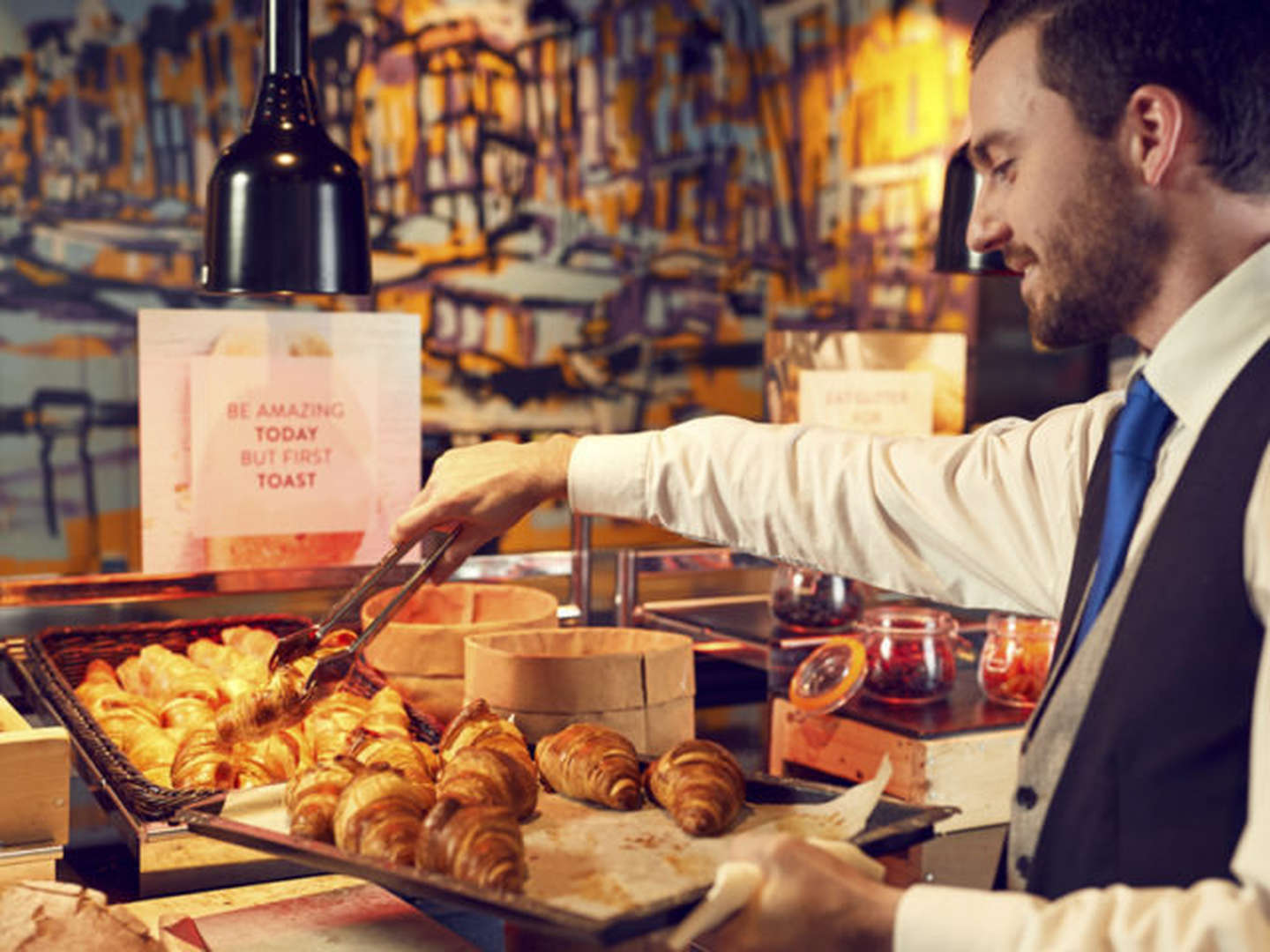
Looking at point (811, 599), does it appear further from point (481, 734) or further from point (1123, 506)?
point (1123, 506)

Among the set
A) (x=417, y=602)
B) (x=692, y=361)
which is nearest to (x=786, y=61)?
(x=692, y=361)

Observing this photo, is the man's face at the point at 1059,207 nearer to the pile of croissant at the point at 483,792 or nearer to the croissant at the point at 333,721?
the pile of croissant at the point at 483,792

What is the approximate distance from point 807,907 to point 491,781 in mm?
384

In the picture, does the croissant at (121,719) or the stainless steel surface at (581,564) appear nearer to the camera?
the croissant at (121,719)

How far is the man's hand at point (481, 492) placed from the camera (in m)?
1.66

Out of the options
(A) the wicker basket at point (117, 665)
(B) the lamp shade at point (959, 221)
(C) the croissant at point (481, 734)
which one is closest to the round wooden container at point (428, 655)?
(A) the wicker basket at point (117, 665)

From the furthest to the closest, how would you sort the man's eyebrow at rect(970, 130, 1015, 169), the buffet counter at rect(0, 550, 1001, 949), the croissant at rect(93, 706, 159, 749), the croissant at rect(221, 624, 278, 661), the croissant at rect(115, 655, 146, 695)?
the croissant at rect(221, 624, 278, 661) → the croissant at rect(115, 655, 146, 695) → the croissant at rect(93, 706, 159, 749) → the buffet counter at rect(0, 550, 1001, 949) → the man's eyebrow at rect(970, 130, 1015, 169)

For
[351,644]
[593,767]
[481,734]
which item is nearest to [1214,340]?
[593,767]

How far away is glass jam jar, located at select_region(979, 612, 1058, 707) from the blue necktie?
0.83 metres

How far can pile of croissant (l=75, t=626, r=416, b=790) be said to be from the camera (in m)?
1.58

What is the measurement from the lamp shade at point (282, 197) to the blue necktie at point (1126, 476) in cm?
109

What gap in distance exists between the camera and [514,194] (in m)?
4.74

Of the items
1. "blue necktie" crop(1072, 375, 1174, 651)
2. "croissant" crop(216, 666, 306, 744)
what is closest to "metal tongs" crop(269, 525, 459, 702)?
"croissant" crop(216, 666, 306, 744)

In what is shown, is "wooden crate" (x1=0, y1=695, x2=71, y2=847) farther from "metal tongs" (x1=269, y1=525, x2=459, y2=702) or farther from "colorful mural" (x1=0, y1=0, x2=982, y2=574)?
"colorful mural" (x1=0, y1=0, x2=982, y2=574)
